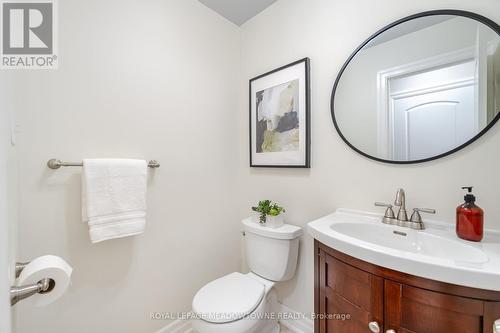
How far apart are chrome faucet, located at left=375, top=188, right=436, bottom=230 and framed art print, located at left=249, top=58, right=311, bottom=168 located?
524mm

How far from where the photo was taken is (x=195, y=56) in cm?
160

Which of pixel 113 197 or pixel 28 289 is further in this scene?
pixel 113 197

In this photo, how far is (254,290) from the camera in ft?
4.24

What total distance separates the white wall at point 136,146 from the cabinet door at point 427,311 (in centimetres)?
124

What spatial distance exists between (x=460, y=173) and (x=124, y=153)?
168 cm

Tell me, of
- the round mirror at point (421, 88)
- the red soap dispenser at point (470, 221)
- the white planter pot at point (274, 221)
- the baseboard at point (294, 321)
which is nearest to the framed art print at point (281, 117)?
the round mirror at point (421, 88)

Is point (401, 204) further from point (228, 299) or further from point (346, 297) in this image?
point (228, 299)

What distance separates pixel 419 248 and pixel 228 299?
0.97 meters

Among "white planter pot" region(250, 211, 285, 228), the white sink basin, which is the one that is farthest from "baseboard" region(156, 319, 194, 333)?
the white sink basin

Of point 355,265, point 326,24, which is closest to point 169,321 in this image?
point 355,265

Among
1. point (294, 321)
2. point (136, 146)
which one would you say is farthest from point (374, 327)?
point (136, 146)

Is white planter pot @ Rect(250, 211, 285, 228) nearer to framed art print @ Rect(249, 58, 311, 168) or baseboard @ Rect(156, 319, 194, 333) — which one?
framed art print @ Rect(249, 58, 311, 168)

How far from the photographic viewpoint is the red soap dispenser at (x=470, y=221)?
2.69ft

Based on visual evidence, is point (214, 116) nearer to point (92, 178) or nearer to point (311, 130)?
point (311, 130)
